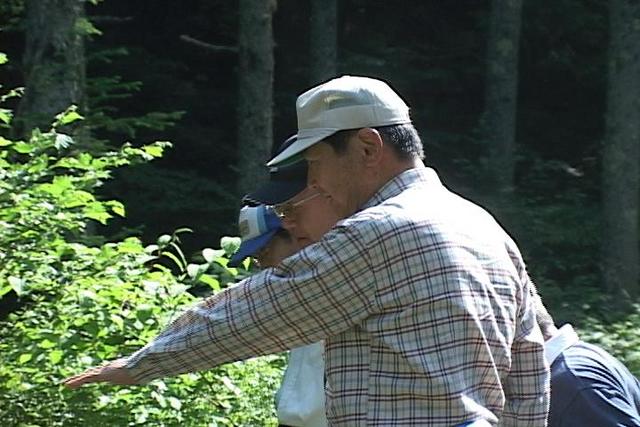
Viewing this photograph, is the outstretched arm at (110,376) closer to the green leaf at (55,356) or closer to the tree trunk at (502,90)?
the green leaf at (55,356)

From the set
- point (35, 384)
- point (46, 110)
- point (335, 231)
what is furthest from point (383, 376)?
point (46, 110)

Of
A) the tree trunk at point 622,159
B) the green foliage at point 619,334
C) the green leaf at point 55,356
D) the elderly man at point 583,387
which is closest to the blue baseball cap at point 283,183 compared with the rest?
the elderly man at point 583,387

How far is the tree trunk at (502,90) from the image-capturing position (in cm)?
1546

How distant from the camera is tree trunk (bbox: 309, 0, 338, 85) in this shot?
14.9 meters

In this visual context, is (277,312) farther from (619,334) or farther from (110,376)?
(619,334)

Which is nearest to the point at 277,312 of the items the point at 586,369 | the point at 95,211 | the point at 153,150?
the point at 586,369

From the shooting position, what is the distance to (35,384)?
477 cm

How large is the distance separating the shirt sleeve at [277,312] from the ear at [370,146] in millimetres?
168

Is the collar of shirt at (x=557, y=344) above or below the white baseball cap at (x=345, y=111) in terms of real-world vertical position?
below

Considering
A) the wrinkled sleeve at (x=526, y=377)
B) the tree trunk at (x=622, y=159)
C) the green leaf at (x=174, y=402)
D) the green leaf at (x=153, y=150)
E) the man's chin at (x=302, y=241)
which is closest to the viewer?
the wrinkled sleeve at (x=526, y=377)

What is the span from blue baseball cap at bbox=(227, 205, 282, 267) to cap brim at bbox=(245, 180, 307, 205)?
25cm

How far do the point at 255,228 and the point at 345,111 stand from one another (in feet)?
3.32

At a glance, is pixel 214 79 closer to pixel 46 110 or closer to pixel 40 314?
pixel 46 110

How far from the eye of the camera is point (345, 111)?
97.3 inches
